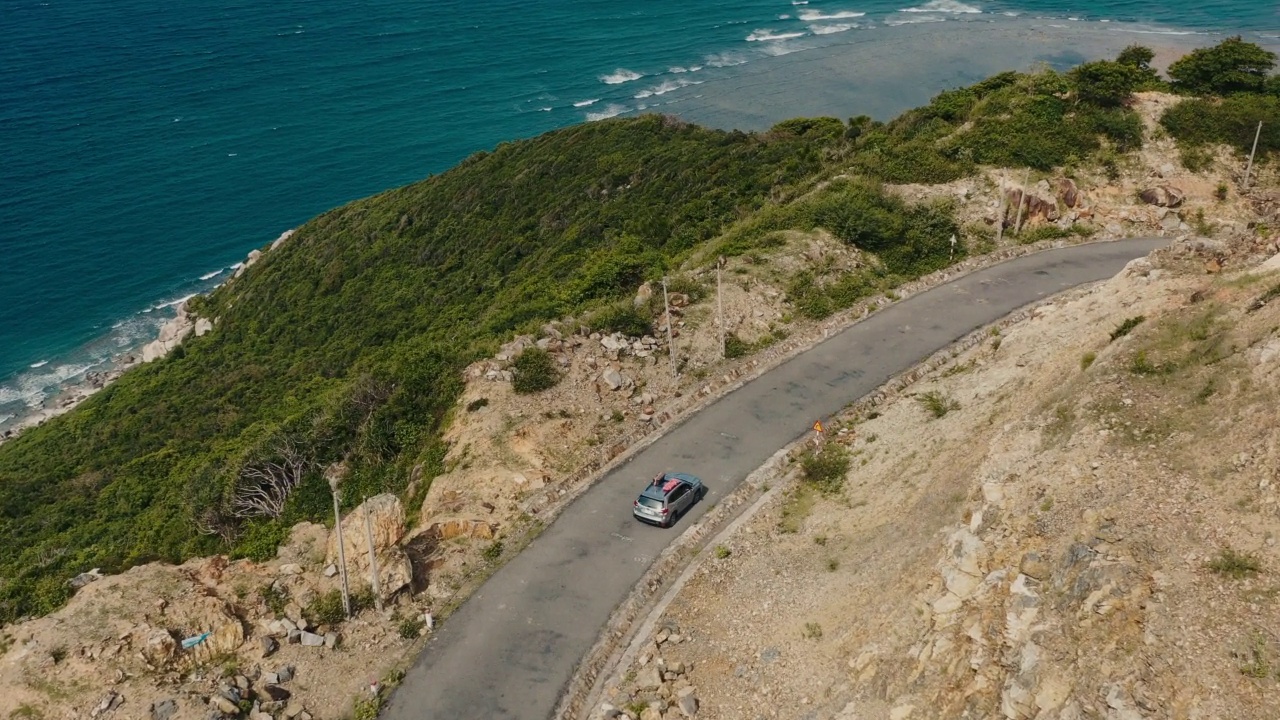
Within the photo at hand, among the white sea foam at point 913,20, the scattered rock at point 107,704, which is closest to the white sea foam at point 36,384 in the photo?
the scattered rock at point 107,704

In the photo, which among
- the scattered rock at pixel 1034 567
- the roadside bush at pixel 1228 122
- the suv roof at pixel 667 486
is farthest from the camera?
the roadside bush at pixel 1228 122

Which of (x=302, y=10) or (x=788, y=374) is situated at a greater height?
(x=302, y=10)

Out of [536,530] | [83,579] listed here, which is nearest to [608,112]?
[536,530]

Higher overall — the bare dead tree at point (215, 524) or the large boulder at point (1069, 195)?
the large boulder at point (1069, 195)

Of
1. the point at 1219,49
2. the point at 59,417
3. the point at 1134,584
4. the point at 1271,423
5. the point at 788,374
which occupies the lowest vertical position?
the point at 59,417

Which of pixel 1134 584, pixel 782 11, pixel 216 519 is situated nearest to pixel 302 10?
pixel 782 11

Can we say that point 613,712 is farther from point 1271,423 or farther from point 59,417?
point 59,417

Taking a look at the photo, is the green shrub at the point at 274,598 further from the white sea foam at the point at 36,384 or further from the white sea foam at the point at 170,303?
the white sea foam at the point at 170,303

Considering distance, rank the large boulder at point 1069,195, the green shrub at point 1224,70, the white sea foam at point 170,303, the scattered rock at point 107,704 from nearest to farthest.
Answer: the scattered rock at point 107,704 → the large boulder at point 1069,195 → the green shrub at point 1224,70 → the white sea foam at point 170,303
